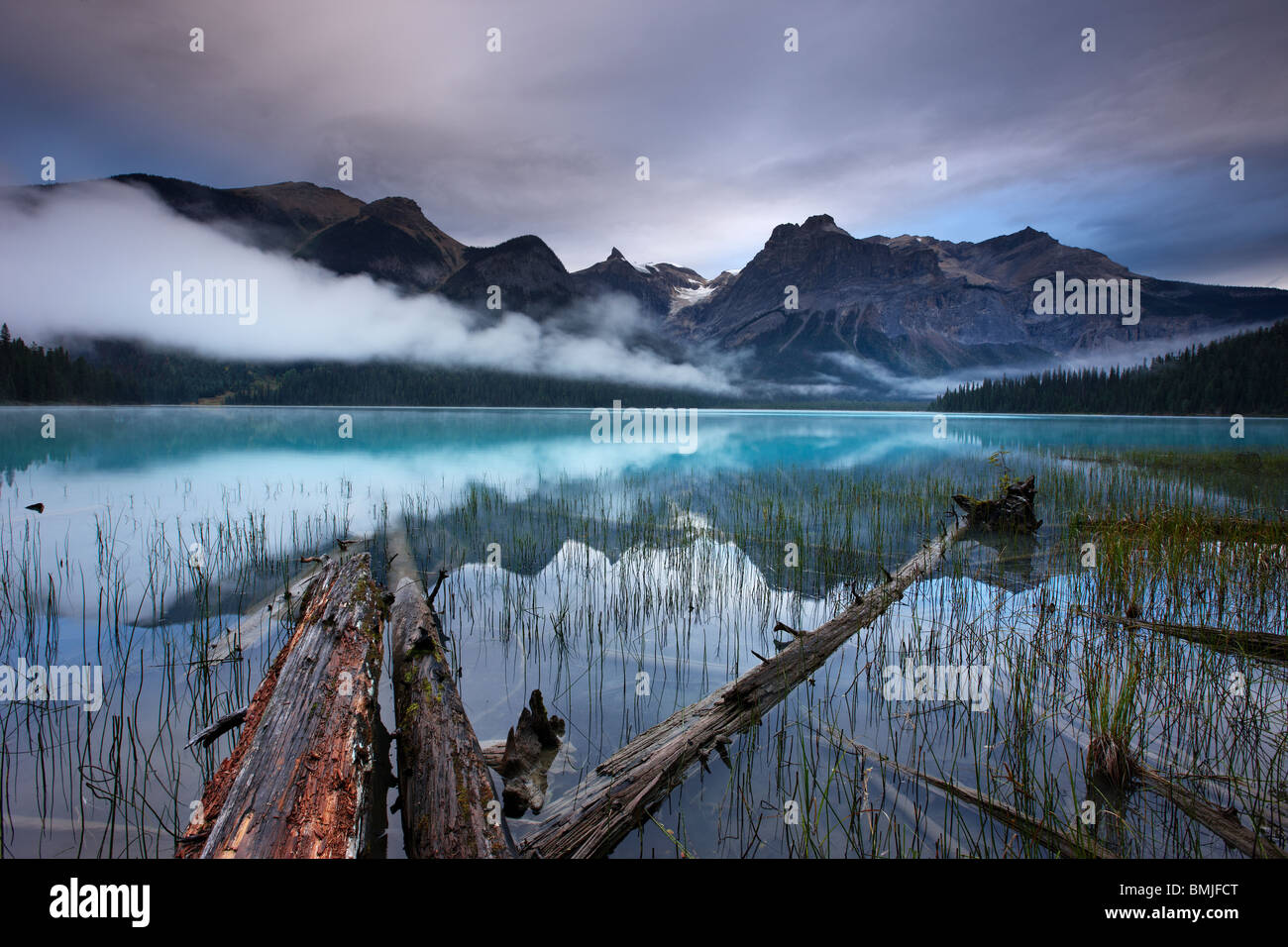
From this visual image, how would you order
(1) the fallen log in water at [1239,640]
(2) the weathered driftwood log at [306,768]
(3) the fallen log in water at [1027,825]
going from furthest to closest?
(1) the fallen log in water at [1239,640], (3) the fallen log in water at [1027,825], (2) the weathered driftwood log at [306,768]

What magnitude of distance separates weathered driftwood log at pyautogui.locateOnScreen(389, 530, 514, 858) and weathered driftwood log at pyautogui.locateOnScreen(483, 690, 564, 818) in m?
0.38

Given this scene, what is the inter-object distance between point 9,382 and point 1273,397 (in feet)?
628

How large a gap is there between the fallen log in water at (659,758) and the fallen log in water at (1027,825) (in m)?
1.25

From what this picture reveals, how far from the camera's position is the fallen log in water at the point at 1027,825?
284 cm

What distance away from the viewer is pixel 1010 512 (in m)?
11.4

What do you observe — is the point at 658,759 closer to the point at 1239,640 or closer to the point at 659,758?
the point at 659,758

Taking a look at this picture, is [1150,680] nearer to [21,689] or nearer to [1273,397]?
[21,689]

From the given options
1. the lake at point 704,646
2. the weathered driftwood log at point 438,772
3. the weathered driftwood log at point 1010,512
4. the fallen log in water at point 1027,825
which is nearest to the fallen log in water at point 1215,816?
the lake at point 704,646

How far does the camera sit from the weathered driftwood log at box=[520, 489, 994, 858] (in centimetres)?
290

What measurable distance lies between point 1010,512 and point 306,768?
42.6 ft

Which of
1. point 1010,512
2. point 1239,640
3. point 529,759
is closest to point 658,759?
point 529,759

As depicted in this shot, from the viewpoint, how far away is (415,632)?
5.18 m

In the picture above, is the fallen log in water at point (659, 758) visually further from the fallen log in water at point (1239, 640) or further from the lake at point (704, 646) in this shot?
the fallen log in water at point (1239, 640)
